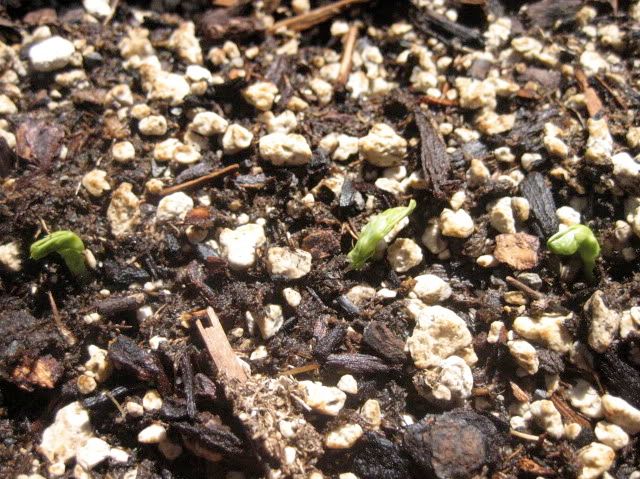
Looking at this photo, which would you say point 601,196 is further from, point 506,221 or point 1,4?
point 1,4

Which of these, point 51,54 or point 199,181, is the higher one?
point 51,54

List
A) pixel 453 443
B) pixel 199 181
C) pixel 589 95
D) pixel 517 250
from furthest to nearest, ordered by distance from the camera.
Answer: pixel 589 95 < pixel 199 181 < pixel 517 250 < pixel 453 443

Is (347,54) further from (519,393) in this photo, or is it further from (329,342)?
(519,393)

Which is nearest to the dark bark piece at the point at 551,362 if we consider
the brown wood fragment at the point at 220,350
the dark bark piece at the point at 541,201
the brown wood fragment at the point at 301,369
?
the dark bark piece at the point at 541,201

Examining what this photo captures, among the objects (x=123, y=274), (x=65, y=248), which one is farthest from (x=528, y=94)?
(x=65, y=248)

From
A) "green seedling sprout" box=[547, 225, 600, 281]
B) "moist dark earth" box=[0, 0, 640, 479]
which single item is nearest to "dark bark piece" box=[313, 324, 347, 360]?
"moist dark earth" box=[0, 0, 640, 479]

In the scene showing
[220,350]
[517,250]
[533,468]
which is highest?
[517,250]

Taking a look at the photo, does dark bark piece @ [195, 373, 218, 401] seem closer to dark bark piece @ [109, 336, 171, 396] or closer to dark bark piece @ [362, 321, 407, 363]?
dark bark piece @ [109, 336, 171, 396]
